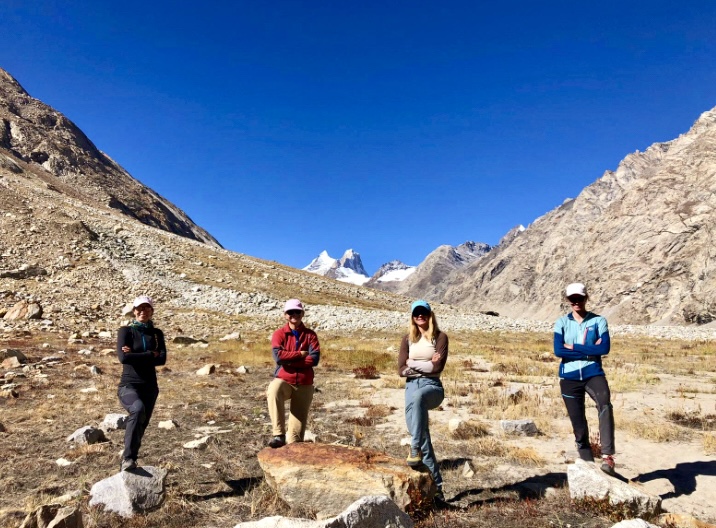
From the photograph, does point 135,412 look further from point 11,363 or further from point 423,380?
point 11,363

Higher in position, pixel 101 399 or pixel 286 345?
pixel 286 345

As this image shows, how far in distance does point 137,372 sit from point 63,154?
124 meters

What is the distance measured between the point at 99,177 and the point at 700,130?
185 metres

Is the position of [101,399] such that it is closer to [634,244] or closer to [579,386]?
[579,386]

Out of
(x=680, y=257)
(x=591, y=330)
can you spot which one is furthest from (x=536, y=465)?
(x=680, y=257)

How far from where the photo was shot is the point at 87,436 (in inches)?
336

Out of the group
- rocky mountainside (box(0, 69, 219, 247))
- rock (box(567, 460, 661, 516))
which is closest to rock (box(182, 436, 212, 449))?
rock (box(567, 460, 661, 516))

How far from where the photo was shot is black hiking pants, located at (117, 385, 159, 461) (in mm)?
6160

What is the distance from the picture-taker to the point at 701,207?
115500 mm

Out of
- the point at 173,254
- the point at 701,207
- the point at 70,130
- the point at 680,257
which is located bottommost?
the point at 173,254

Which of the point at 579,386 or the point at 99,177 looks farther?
the point at 99,177

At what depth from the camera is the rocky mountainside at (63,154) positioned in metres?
99.2

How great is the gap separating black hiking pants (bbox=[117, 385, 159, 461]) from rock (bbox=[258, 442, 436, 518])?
6.57 ft

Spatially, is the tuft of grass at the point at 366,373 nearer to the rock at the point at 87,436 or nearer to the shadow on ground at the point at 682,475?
the rock at the point at 87,436
